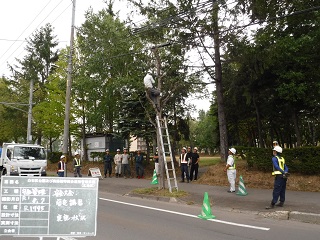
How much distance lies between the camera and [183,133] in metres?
26.2

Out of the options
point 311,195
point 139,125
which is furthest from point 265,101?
point 311,195

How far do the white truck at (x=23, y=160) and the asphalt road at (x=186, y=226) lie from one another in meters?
9.60

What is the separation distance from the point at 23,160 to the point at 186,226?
1360 centimetres

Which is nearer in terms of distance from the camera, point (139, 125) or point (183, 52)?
point (183, 52)

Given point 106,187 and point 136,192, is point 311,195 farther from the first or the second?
point 106,187

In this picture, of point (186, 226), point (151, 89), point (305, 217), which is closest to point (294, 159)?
point (305, 217)

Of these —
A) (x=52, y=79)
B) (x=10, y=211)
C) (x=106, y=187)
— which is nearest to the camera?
(x=10, y=211)

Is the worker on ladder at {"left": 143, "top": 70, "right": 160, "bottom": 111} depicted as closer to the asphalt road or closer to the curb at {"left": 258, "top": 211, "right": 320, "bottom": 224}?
the asphalt road

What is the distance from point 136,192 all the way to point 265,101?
1294 centimetres

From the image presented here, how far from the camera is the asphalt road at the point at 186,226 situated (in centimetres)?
717

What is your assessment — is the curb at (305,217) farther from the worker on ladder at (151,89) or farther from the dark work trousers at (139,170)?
the dark work trousers at (139,170)

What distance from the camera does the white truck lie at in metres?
18.5

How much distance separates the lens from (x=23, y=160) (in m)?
18.8

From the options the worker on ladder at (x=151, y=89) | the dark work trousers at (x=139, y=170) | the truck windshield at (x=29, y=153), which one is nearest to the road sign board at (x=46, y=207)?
the worker on ladder at (x=151, y=89)
